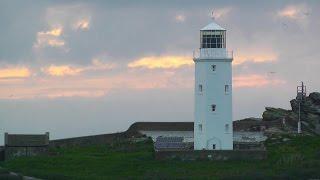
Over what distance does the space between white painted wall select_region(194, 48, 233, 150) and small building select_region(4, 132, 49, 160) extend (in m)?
9.60

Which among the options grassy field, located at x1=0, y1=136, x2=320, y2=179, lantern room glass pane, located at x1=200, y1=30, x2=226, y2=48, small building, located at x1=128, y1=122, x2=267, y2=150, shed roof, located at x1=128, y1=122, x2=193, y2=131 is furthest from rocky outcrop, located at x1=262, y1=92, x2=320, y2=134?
lantern room glass pane, located at x1=200, y1=30, x2=226, y2=48

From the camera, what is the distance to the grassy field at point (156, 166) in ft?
146

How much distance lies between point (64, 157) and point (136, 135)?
14315 mm

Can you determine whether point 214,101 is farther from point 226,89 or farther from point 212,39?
point 212,39

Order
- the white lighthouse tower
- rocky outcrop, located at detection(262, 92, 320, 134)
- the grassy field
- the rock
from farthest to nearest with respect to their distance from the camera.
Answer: the rock → rocky outcrop, located at detection(262, 92, 320, 134) → the white lighthouse tower → the grassy field

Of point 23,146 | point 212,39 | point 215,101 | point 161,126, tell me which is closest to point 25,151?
point 23,146

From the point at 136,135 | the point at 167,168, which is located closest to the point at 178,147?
the point at 167,168

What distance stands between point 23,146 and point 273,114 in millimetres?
20912

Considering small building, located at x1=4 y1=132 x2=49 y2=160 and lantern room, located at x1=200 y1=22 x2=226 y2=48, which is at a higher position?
lantern room, located at x1=200 y1=22 x2=226 y2=48

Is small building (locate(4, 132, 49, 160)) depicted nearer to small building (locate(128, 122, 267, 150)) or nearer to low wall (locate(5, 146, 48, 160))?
low wall (locate(5, 146, 48, 160))

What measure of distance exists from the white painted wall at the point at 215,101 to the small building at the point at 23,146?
960 centimetres

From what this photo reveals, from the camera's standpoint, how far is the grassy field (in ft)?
146

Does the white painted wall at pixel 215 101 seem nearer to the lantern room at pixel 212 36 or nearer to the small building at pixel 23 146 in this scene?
the lantern room at pixel 212 36

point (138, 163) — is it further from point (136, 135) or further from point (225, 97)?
point (136, 135)
